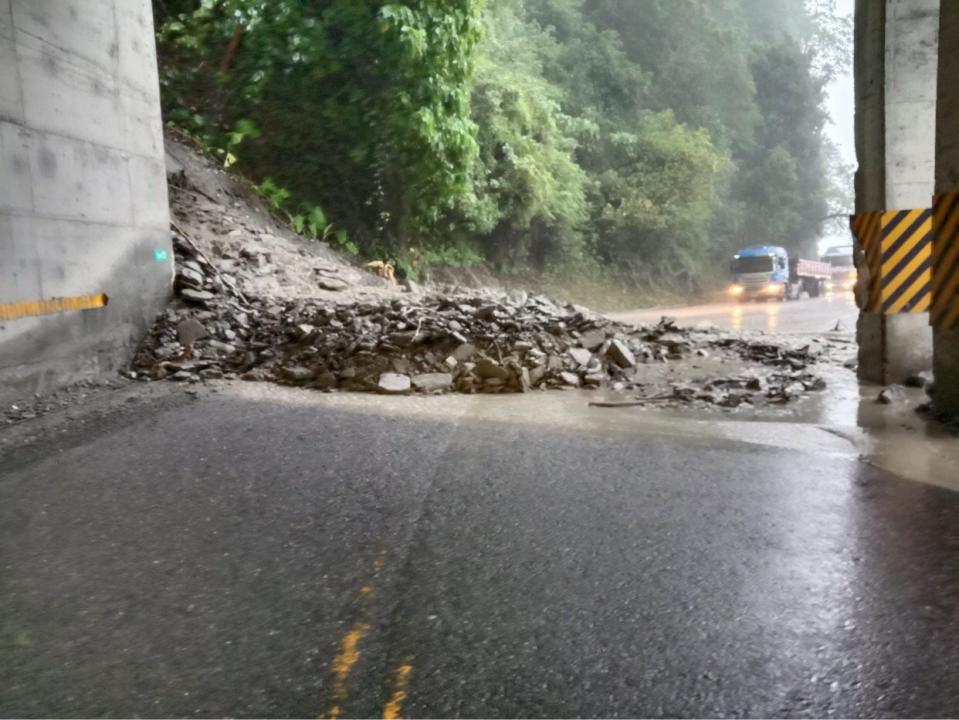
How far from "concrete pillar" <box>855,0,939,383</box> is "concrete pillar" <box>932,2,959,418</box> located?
164cm

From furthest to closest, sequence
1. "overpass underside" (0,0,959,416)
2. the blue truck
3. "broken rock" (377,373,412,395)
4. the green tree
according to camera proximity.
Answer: the blue truck
the green tree
"broken rock" (377,373,412,395)
"overpass underside" (0,0,959,416)

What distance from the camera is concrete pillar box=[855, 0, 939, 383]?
27.0 feet

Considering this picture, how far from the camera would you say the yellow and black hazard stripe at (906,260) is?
8.41 meters

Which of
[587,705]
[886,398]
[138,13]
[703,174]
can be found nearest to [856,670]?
[587,705]

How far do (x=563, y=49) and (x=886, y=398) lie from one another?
30.2 m

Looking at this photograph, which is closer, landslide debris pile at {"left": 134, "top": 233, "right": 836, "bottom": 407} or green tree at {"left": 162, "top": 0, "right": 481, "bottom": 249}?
landslide debris pile at {"left": 134, "top": 233, "right": 836, "bottom": 407}

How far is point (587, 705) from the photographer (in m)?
2.48

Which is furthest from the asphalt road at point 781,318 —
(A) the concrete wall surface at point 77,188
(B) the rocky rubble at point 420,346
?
(A) the concrete wall surface at point 77,188

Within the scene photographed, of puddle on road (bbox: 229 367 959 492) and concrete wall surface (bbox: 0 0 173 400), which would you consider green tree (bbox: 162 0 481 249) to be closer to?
concrete wall surface (bbox: 0 0 173 400)

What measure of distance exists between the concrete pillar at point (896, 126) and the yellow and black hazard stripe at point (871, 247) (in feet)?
0.45

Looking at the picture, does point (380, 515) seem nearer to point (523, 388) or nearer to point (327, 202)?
point (523, 388)

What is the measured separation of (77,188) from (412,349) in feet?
13.4

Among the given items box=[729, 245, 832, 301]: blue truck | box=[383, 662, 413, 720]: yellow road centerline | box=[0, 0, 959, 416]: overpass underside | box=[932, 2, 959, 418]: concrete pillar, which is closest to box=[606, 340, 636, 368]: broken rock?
box=[0, 0, 959, 416]: overpass underside

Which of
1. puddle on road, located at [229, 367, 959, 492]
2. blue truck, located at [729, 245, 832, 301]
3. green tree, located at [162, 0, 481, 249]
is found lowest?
puddle on road, located at [229, 367, 959, 492]
